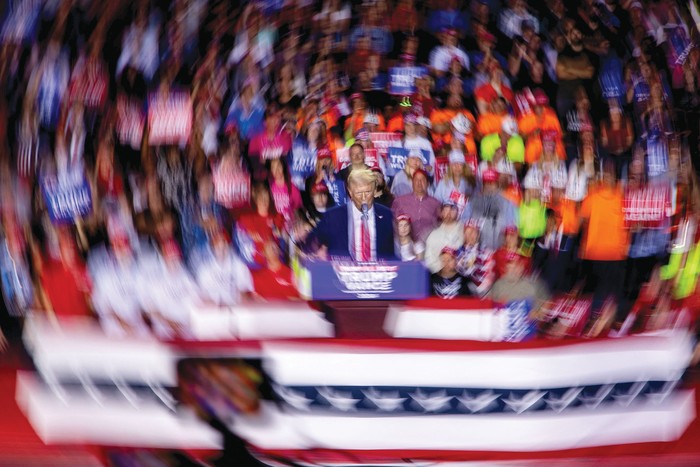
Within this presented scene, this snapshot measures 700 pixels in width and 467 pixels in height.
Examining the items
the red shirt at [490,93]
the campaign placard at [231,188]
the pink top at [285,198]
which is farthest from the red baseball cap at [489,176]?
the campaign placard at [231,188]

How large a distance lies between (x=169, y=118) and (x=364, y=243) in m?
2.01

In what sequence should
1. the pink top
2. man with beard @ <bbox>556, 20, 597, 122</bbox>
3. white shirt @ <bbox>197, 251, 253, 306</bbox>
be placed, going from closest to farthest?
white shirt @ <bbox>197, 251, 253, 306</bbox> → man with beard @ <bbox>556, 20, 597, 122</bbox> → the pink top

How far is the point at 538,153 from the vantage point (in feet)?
17.7

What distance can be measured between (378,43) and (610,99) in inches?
79.7

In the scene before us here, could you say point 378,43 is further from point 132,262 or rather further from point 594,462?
point 594,462

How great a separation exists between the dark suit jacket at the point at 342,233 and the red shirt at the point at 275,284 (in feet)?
1.98

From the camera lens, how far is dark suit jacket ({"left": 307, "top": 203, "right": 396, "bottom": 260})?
5.19 meters

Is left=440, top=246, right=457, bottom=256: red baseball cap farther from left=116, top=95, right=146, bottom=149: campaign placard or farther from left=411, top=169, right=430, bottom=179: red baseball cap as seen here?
left=116, top=95, right=146, bottom=149: campaign placard

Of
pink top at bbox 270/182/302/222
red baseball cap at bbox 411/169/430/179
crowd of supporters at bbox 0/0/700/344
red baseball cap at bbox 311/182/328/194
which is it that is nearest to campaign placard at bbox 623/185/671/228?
crowd of supporters at bbox 0/0/700/344

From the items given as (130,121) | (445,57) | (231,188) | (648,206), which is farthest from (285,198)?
(648,206)

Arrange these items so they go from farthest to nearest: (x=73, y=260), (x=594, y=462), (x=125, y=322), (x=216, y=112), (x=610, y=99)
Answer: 1. (x=216, y=112)
2. (x=610, y=99)
3. (x=73, y=260)
4. (x=125, y=322)
5. (x=594, y=462)

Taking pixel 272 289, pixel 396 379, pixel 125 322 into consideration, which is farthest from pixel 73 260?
pixel 396 379

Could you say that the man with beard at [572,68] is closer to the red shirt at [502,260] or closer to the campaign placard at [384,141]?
the red shirt at [502,260]

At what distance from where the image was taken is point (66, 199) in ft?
15.4
